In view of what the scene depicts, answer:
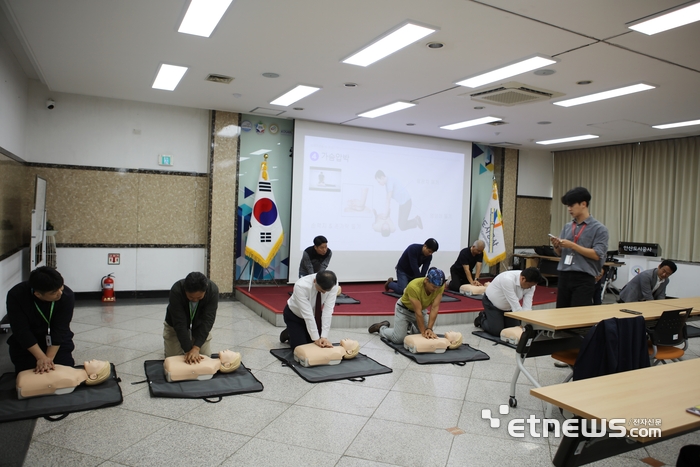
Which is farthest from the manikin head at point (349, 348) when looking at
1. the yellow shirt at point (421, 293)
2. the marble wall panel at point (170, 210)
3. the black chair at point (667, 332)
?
the marble wall panel at point (170, 210)

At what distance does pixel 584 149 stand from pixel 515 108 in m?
4.58

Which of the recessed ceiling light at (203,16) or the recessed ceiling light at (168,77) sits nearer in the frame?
the recessed ceiling light at (203,16)

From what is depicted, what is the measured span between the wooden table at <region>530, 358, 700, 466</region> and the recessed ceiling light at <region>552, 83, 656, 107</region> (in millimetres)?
4076

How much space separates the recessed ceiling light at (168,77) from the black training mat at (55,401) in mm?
3517

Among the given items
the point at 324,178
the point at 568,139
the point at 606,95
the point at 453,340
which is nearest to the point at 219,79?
the point at 324,178

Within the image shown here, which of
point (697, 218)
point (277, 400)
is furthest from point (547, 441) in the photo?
point (697, 218)

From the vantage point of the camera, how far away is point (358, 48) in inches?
183

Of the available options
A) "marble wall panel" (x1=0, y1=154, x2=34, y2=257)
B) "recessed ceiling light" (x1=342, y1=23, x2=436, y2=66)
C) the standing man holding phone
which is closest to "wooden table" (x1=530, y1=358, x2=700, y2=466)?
the standing man holding phone

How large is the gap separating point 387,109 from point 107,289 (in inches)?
196

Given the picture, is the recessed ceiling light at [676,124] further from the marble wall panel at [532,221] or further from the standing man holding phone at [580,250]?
the standing man holding phone at [580,250]

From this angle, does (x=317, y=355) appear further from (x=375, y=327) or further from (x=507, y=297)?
(x=507, y=297)

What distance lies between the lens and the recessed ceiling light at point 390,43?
4133 mm

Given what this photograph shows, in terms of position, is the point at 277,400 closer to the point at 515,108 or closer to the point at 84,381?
the point at 84,381

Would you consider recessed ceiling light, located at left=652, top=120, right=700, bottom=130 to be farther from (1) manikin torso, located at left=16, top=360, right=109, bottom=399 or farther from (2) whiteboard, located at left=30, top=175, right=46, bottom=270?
(2) whiteboard, located at left=30, top=175, right=46, bottom=270
